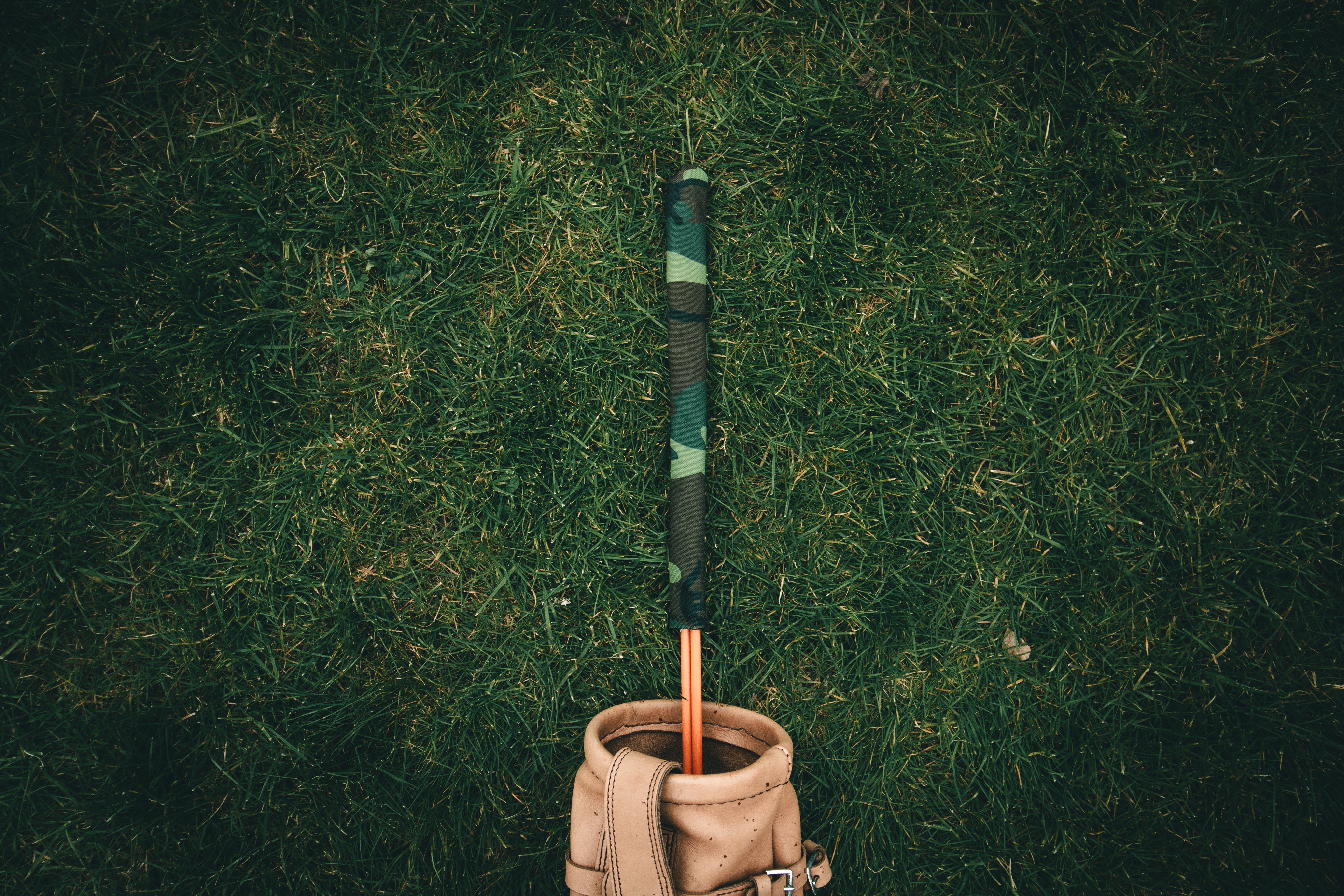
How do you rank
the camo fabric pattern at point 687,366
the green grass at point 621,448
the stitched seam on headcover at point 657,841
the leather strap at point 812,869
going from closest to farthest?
the stitched seam on headcover at point 657,841, the leather strap at point 812,869, the camo fabric pattern at point 687,366, the green grass at point 621,448

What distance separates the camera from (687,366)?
5.54 feet

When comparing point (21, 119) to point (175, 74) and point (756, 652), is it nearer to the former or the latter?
point (175, 74)

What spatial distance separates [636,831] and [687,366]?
1050mm

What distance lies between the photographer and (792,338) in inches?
70.2

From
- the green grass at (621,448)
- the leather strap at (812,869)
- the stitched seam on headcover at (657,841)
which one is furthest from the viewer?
the green grass at (621,448)

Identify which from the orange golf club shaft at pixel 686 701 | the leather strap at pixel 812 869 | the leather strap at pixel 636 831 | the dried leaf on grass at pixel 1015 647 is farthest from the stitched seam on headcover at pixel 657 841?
the dried leaf on grass at pixel 1015 647

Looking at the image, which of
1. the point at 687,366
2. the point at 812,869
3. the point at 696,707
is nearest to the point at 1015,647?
the point at 812,869

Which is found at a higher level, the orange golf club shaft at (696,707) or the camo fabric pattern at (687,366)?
the camo fabric pattern at (687,366)

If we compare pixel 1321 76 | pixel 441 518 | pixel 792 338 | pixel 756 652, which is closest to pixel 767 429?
pixel 792 338

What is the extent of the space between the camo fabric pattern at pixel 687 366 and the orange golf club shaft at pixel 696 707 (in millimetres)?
103

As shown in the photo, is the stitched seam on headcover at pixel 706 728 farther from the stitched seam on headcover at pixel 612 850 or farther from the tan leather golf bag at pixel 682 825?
the stitched seam on headcover at pixel 612 850

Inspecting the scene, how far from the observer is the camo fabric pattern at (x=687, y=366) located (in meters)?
1.65

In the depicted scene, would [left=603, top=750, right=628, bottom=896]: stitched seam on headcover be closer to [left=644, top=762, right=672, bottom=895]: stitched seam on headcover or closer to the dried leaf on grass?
[left=644, top=762, right=672, bottom=895]: stitched seam on headcover

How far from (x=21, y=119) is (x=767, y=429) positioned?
222cm
